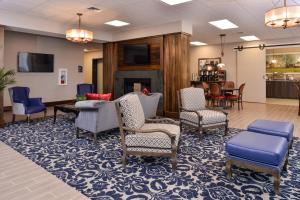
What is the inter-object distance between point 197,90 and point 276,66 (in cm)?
1100

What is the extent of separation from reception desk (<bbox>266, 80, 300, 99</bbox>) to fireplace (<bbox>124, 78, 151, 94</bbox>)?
8.25 m

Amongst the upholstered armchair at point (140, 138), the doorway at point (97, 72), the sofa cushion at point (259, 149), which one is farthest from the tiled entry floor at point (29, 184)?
the doorway at point (97, 72)

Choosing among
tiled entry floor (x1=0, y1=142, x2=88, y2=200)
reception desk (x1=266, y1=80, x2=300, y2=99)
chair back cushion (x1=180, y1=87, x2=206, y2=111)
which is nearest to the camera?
tiled entry floor (x1=0, y1=142, x2=88, y2=200)

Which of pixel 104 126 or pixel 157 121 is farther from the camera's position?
pixel 104 126

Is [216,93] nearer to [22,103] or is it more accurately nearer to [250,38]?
[250,38]

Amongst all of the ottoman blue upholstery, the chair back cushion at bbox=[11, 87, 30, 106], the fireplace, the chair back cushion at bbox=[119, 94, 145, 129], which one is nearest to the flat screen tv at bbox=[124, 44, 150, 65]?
the fireplace

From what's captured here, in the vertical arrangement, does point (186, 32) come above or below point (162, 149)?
above

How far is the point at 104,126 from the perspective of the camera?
4332 mm

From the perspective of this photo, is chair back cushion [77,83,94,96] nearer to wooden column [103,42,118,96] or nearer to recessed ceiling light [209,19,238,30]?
wooden column [103,42,118,96]

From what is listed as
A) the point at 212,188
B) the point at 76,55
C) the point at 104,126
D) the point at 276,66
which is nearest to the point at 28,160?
the point at 104,126

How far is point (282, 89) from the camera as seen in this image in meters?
12.1

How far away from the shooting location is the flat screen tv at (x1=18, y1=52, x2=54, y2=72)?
8023 mm

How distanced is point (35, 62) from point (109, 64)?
272cm

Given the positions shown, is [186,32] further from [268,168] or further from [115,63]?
[268,168]
